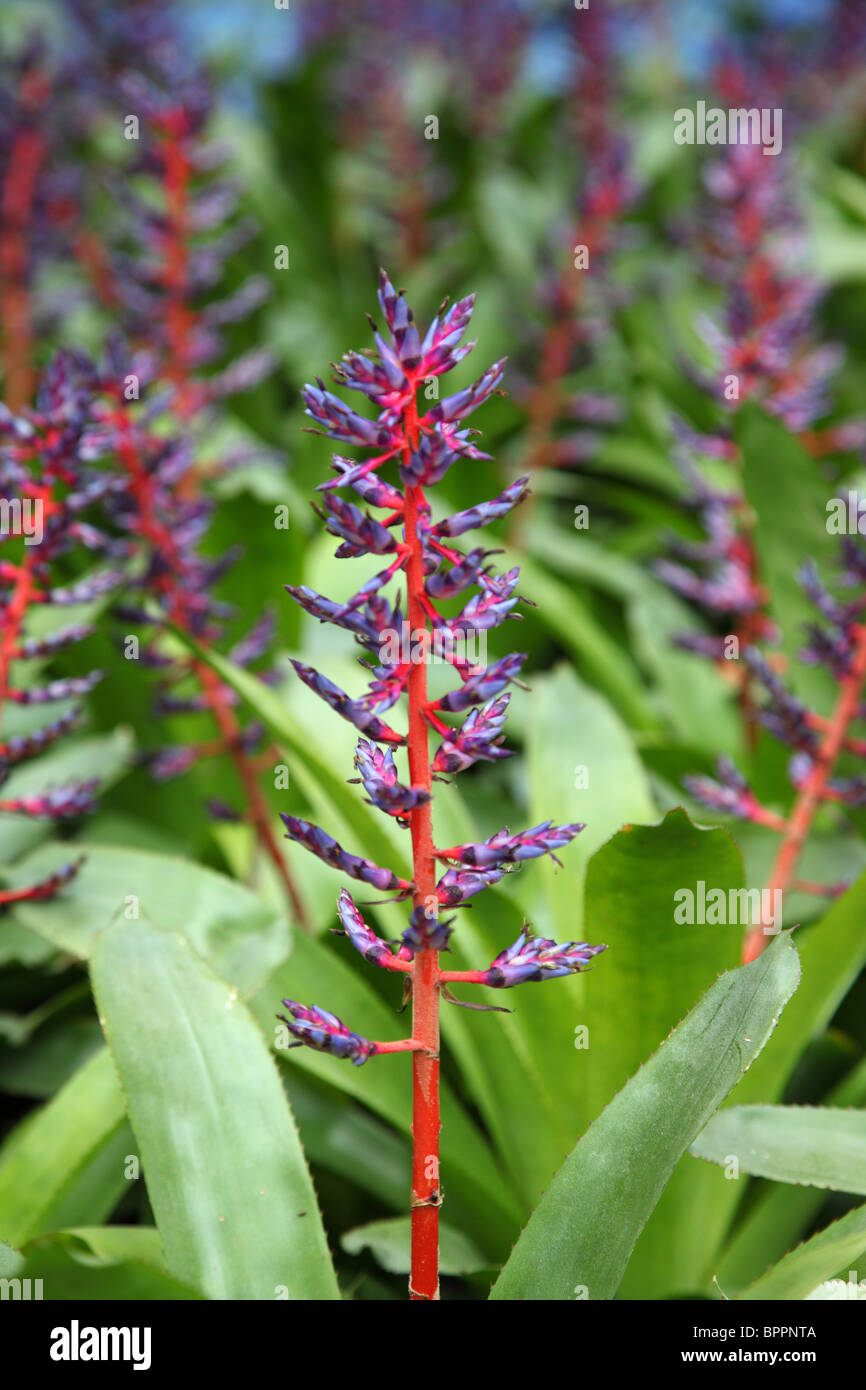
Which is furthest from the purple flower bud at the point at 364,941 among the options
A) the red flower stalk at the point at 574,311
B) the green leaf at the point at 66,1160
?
the red flower stalk at the point at 574,311

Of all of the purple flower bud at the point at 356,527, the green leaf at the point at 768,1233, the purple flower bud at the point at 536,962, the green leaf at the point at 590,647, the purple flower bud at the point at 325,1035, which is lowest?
the green leaf at the point at 768,1233

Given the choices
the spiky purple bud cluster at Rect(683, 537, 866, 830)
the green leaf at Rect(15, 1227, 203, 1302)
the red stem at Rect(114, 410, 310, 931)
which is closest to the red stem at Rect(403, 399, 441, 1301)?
the green leaf at Rect(15, 1227, 203, 1302)

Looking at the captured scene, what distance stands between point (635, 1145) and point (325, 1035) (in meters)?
0.34

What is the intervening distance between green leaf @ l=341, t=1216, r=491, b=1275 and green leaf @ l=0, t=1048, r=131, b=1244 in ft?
1.09

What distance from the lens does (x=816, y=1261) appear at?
1.24 m

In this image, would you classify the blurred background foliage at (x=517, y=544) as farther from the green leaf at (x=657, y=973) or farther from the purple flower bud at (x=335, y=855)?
the purple flower bud at (x=335, y=855)

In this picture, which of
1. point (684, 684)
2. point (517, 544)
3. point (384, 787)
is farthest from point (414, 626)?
point (517, 544)

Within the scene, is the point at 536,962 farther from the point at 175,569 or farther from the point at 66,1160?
the point at 175,569

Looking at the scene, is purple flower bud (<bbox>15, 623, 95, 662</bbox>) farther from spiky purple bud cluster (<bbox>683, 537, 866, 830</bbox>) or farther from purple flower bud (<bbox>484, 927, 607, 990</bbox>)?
spiky purple bud cluster (<bbox>683, 537, 866, 830</bbox>)

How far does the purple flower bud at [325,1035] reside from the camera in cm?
112

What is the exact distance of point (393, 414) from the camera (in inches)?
45.0

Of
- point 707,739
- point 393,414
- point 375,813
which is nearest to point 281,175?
point 707,739

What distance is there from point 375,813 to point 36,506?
67 centimetres

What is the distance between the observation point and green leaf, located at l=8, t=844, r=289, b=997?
1698 millimetres
